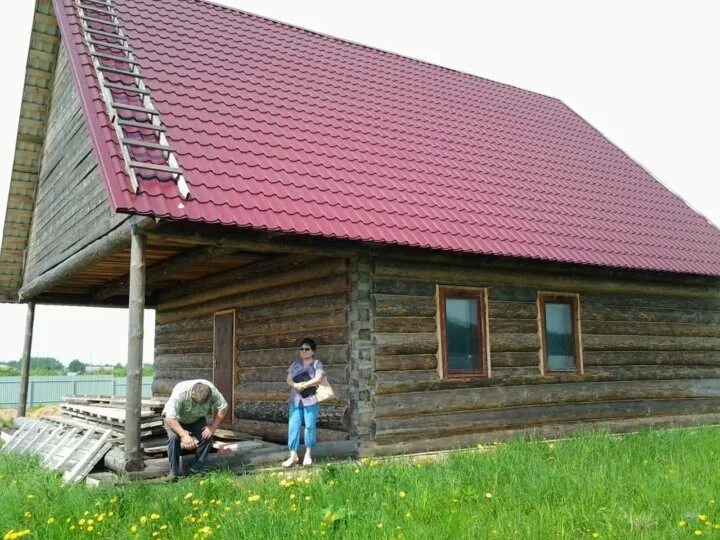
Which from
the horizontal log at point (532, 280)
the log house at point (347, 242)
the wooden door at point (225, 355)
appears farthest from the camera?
the wooden door at point (225, 355)

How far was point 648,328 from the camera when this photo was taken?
12531 millimetres

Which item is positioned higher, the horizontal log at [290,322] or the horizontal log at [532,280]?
the horizontal log at [532,280]

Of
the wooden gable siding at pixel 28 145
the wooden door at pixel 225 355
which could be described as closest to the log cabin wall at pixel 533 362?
the wooden door at pixel 225 355

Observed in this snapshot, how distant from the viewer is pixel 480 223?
10219mm

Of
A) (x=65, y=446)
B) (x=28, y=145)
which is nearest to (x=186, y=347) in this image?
(x=65, y=446)

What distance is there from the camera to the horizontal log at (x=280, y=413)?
9.02 m

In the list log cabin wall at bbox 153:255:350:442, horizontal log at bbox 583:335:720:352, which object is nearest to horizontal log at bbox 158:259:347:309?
log cabin wall at bbox 153:255:350:442

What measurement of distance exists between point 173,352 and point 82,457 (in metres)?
6.08

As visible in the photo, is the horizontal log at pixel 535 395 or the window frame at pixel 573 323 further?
the window frame at pixel 573 323

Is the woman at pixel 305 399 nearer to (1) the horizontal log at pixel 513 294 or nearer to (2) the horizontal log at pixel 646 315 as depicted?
(1) the horizontal log at pixel 513 294

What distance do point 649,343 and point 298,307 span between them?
21.4 ft

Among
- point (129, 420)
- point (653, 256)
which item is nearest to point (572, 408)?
point (653, 256)

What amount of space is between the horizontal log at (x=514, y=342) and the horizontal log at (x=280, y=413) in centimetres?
260

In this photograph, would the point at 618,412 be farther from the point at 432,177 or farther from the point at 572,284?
the point at 432,177
